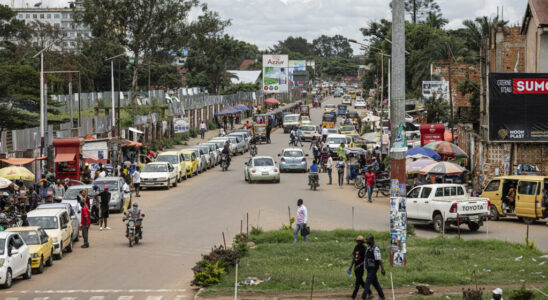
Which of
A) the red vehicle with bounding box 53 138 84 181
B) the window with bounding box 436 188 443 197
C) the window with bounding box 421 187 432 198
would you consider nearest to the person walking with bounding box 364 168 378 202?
the window with bounding box 421 187 432 198

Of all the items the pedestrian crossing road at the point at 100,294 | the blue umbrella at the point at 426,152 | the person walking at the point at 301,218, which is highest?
the blue umbrella at the point at 426,152

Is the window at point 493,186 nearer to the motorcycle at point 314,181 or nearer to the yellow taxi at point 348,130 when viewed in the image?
the motorcycle at point 314,181

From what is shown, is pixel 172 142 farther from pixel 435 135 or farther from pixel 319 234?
pixel 319 234

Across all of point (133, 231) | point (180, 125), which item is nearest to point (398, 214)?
point (133, 231)

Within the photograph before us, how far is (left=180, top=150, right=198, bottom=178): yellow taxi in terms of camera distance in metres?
46.1

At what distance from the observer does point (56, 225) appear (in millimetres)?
22531

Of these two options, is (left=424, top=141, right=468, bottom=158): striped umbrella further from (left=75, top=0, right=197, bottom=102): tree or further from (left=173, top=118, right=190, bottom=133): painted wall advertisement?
(left=75, top=0, right=197, bottom=102): tree

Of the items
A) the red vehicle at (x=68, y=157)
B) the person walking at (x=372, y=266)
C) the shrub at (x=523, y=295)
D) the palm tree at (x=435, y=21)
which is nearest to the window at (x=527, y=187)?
the person walking at (x=372, y=266)

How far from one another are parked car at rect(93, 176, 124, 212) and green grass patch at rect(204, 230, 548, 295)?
1129cm

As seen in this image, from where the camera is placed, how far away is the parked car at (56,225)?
22.0 m

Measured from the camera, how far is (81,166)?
1566 inches

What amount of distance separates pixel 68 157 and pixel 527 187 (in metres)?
21.5

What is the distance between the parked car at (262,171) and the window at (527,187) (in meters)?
16.6

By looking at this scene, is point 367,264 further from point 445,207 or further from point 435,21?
point 435,21
